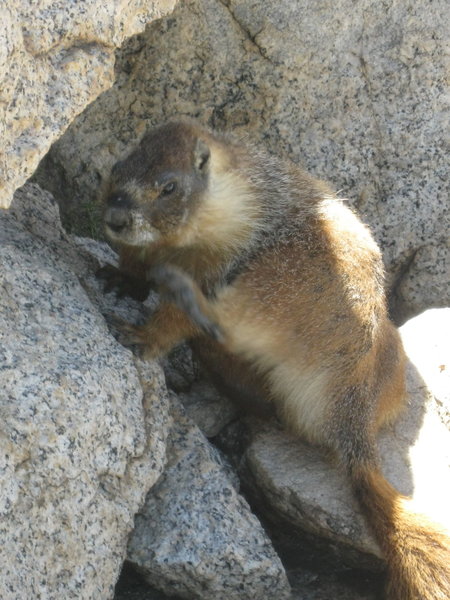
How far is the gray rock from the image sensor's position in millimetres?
3977

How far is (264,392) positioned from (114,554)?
1.30m

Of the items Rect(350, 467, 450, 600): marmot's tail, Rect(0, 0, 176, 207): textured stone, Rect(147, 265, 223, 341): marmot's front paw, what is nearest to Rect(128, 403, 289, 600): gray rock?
Rect(350, 467, 450, 600): marmot's tail

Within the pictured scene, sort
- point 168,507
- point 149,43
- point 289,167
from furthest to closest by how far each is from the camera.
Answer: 1. point 149,43
2. point 289,167
3. point 168,507

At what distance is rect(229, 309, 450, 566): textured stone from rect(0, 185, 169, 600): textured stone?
2.23ft

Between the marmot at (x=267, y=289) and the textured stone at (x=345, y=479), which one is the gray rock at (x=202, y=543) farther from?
the marmot at (x=267, y=289)

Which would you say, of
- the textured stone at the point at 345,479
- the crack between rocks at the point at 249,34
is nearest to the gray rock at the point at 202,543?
the textured stone at the point at 345,479

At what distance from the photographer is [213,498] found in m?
4.19

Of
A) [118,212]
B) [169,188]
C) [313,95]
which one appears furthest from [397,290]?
[118,212]

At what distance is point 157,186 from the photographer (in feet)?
14.1

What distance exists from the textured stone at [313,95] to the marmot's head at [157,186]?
134 centimetres

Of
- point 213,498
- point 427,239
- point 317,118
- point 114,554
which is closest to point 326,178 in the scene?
point 317,118

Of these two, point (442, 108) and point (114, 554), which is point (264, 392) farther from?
point (442, 108)

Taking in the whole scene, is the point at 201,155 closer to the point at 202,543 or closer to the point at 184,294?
the point at 184,294

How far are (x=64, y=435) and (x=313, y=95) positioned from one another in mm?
3075
